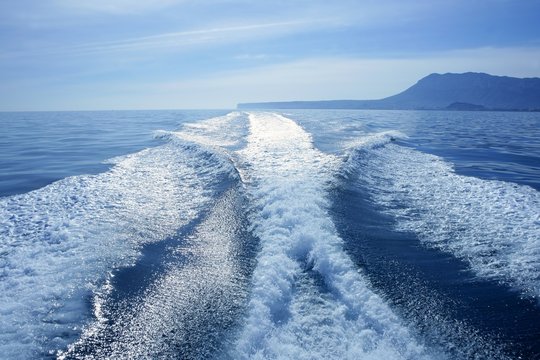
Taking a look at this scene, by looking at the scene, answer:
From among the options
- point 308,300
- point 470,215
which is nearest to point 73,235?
point 308,300

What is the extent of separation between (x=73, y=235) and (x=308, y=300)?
176 inches

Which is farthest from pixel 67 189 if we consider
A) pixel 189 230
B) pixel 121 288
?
pixel 121 288

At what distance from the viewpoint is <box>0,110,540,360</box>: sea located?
3.61 metres

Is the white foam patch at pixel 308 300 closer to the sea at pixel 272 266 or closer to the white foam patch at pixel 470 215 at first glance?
the sea at pixel 272 266

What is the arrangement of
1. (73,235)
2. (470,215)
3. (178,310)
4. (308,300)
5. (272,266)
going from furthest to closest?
(470,215) < (73,235) < (272,266) < (308,300) < (178,310)

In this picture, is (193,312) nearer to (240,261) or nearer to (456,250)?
(240,261)

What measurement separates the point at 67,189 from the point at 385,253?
817 centimetres

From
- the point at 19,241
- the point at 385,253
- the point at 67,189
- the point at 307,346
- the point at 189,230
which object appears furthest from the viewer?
the point at 67,189

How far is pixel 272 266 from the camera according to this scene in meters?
4.90

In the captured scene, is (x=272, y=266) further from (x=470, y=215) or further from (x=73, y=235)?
(x=470, y=215)

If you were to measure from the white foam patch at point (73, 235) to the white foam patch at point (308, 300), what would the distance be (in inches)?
76.9

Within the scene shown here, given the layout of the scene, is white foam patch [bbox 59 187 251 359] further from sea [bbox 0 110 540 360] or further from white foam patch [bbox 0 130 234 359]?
white foam patch [bbox 0 130 234 359]

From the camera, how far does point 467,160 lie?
13773mm

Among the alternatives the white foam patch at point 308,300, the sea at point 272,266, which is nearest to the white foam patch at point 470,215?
the sea at point 272,266
